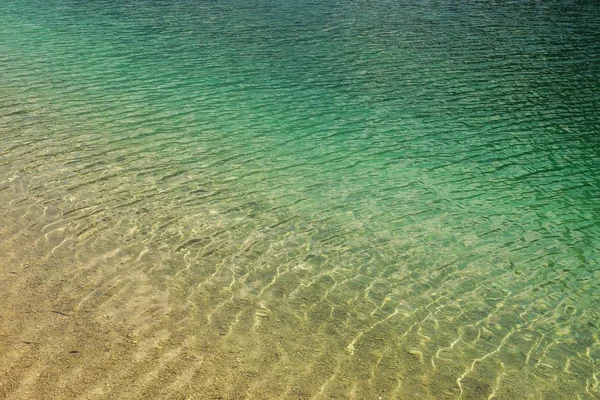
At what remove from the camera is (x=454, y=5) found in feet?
112

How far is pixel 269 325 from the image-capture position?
7508 millimetres

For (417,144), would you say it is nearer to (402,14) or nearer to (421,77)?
(421,77)

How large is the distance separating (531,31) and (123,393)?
2576cm

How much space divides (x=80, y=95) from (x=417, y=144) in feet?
27.8

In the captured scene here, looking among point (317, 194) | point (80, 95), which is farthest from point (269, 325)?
point (80, 95)

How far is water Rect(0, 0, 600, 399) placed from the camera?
6891mm

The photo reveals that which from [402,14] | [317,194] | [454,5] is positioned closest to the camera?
[317,194]

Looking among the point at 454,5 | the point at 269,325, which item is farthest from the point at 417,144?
the point at 454,5

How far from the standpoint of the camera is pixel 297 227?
1005cm

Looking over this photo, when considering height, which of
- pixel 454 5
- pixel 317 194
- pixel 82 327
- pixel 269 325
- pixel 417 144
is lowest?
pixel 454 5

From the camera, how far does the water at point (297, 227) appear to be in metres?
6.89

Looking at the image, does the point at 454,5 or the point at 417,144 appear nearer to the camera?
the point at 417,144

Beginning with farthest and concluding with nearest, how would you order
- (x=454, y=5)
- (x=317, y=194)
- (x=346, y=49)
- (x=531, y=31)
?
(x=454, y=5)
(x=531, y=31)
(x=346, y=49)
(x=317, y=194)

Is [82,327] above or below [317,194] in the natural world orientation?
above
